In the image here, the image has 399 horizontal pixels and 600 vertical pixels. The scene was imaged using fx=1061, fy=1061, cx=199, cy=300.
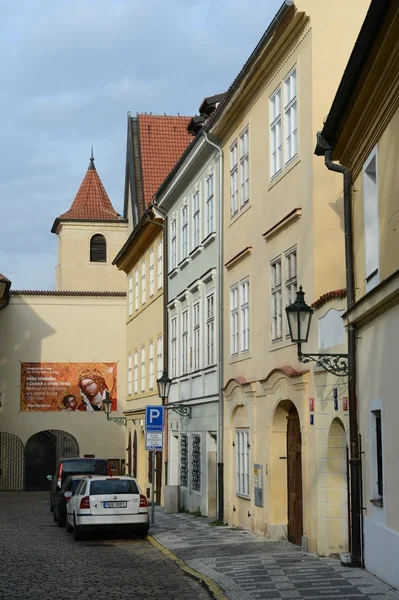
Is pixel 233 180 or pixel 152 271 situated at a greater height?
pixel 152 271

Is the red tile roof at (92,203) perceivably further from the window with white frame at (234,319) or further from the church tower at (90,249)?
the window with white frame at (234,319)

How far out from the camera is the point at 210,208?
2755 centimetres

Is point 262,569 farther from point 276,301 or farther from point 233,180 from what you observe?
point 233,180

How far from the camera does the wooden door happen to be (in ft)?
63.1

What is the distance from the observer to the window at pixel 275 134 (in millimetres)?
20516

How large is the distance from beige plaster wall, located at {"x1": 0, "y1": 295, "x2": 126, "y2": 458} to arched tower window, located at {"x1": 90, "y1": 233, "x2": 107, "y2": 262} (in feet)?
34.8

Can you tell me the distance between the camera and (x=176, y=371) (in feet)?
109

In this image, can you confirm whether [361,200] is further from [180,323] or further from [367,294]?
[180,323]

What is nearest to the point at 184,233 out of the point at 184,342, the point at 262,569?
the point at 184,342

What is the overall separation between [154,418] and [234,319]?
311 centimetres

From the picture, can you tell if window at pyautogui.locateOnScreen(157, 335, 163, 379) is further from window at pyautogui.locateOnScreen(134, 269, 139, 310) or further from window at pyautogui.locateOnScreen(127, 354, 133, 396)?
window at pyautogui.locateOnScreen(127, 354, 133, 396)

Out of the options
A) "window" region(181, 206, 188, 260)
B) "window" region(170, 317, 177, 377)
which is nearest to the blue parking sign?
"window" region(181, 206, 188, 260)

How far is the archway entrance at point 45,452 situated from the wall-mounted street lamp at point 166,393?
1966cm

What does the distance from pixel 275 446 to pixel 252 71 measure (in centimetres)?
753
